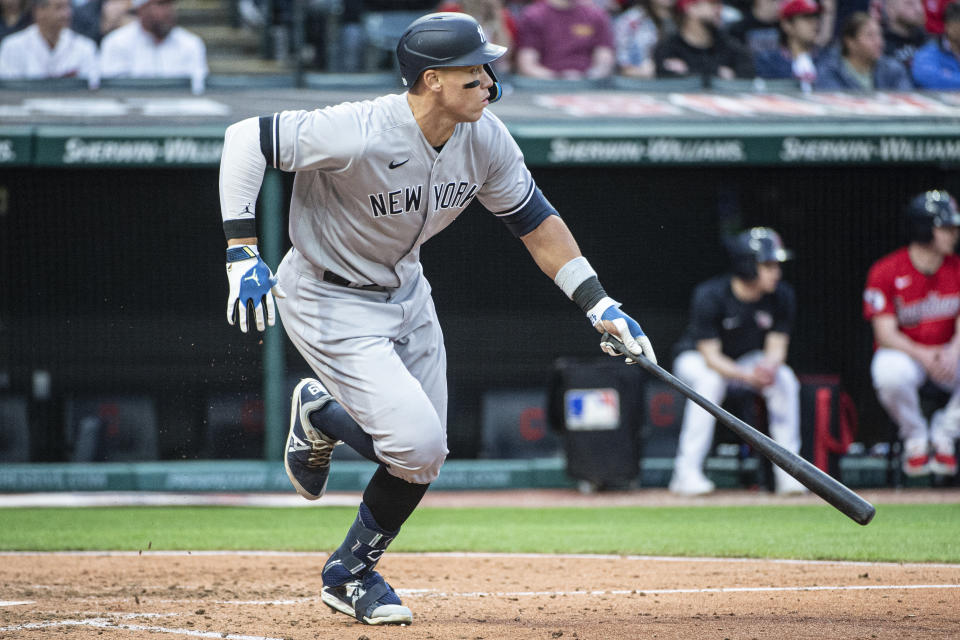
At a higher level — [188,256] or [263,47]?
[263,47]

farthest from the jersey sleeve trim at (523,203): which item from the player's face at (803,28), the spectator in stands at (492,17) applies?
the player's face at (803,28)

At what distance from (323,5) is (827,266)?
171 inches

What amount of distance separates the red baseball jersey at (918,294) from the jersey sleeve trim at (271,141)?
546 centimetres

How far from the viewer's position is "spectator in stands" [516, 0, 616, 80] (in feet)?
30.8

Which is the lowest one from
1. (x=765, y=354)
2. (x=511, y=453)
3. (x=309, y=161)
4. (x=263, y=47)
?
(x=511, y=453)

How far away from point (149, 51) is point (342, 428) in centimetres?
565

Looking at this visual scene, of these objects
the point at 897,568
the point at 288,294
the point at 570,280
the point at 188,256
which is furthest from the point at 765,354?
the point at 288,294

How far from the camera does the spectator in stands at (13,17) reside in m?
9.10

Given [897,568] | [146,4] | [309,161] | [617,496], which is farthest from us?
[146,4]

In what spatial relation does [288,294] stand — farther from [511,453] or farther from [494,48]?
[511,453]

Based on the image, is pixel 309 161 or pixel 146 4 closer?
pixel 309 161

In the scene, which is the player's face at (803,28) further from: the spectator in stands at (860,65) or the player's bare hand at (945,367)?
the player's bare hand at (945,367)

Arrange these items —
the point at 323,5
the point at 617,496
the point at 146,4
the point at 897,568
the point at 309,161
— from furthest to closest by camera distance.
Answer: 1. the point at 323,5
2. the point at 146,4
3. the point at 617,496
4. the point at 897,568
5. the point at 309,161

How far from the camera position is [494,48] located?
3.83 m
